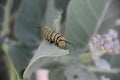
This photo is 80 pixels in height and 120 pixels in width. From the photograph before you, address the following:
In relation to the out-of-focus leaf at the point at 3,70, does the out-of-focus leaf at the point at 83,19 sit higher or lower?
higher

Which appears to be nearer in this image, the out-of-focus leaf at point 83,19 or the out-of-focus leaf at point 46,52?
the out-of-focus leaf at point 46,52

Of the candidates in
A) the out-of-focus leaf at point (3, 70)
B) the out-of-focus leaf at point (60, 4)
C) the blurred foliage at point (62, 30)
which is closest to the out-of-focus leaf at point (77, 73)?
the blurred foliage at point (62, 30)

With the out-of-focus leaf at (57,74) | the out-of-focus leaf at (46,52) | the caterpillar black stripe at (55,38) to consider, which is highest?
the out-of-focus leaf at (57,74)

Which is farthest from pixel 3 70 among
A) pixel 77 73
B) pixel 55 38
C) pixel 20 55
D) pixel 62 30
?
pixel 55 38

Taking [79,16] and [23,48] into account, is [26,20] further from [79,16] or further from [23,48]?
[79,16]

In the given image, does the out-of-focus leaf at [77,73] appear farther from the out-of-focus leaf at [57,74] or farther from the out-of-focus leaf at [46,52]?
the out-of-focus leaf at [46,52]

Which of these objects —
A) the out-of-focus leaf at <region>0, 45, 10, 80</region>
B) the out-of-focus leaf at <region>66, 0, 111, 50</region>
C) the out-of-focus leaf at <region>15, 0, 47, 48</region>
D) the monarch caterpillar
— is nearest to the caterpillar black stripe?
the monarch caterpillar
